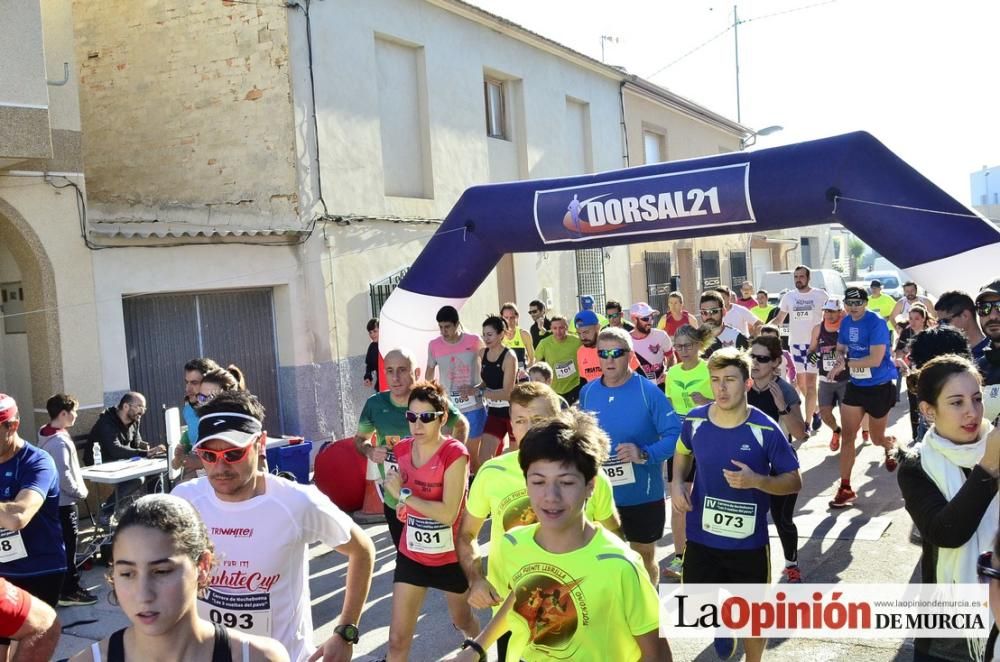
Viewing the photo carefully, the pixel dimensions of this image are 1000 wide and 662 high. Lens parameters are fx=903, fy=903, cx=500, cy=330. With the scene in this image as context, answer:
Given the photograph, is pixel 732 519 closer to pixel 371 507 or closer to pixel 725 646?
pixel 725 646

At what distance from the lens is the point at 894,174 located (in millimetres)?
6566

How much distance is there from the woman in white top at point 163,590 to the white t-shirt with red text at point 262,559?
2.79 feet

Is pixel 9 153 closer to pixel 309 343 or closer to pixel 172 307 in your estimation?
pixel 172 307

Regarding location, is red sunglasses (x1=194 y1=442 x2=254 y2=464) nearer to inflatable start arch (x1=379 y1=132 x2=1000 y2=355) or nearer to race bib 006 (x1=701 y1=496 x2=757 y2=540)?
race bib 006 (x1=701 y1=496 x2=757 y2=540)

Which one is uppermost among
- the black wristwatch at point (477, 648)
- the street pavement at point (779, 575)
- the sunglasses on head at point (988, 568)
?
the sunglasses on head at point (988, 568)

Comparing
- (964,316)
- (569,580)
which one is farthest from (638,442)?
(569,580)

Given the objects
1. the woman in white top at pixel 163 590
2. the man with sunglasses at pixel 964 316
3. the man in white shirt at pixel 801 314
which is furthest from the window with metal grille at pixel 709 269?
the woman in white top at pixel 163 590

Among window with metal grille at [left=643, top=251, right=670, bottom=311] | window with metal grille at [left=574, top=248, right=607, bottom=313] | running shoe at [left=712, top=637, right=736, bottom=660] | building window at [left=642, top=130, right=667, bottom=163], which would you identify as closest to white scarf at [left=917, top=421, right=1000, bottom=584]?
running shoe at [left=712, top=637, right=736, bottom=660]

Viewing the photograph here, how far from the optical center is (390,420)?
5.52m

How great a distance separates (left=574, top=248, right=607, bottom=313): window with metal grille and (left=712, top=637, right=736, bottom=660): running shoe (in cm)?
1556

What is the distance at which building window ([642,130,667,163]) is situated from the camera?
76.9 feet

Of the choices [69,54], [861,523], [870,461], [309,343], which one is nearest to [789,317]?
[870,461]

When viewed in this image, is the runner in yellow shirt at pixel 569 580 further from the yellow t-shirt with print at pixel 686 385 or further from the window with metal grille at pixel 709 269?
the window with metal grille at pixel 709 269

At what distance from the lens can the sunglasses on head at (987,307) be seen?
4.98 meters
